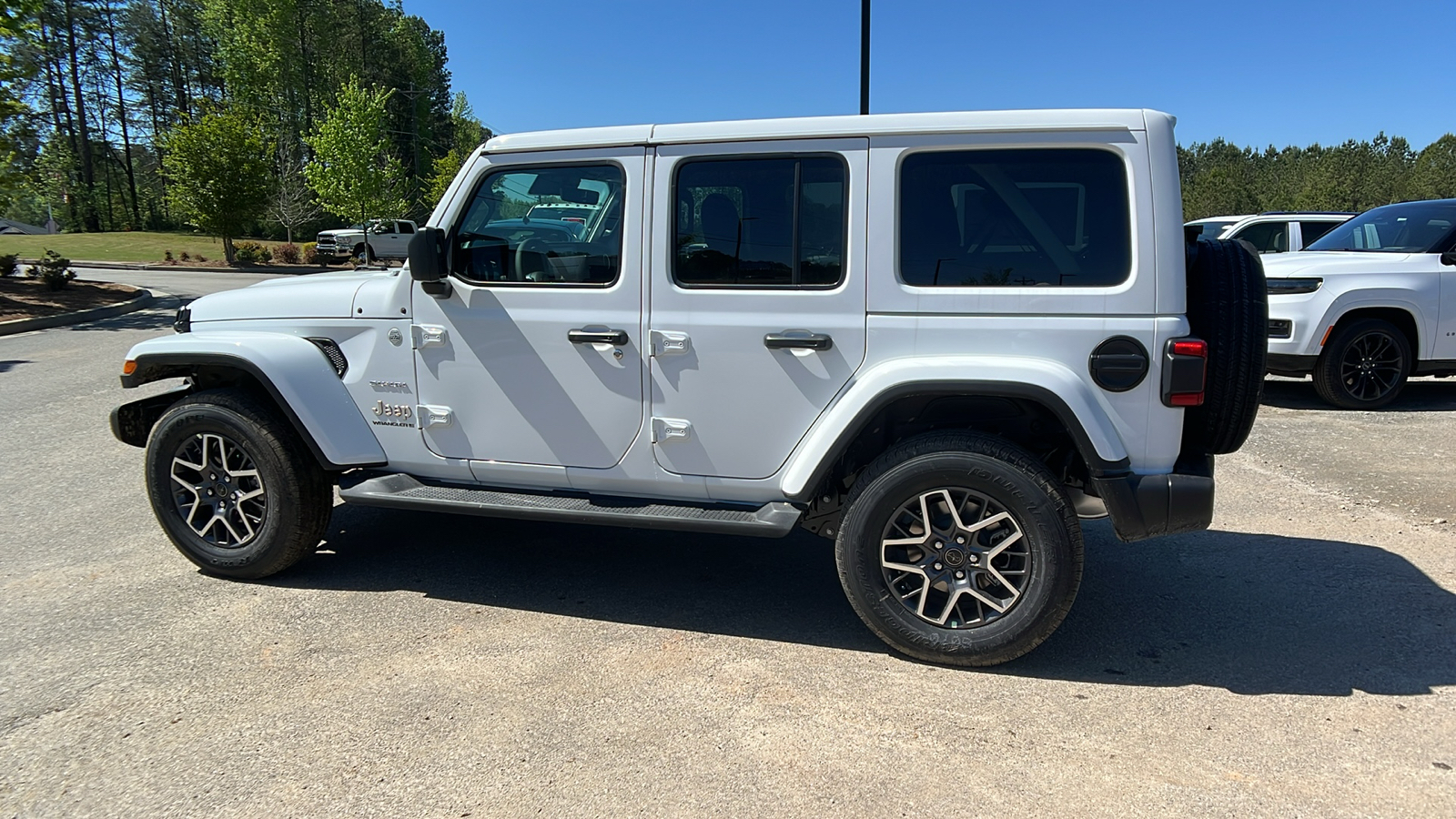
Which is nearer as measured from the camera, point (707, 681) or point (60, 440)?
point (707, 681)

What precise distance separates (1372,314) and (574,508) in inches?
310

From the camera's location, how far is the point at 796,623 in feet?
13.0

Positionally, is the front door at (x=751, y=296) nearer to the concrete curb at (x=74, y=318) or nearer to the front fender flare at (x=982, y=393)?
the front fender flare at (x=982, y=393)

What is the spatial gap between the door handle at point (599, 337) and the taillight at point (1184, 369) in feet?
6.80

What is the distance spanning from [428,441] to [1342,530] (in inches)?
196

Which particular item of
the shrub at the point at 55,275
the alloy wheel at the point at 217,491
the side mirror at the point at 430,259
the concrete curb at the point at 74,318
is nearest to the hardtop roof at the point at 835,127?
the side mirror at the point at 430,259

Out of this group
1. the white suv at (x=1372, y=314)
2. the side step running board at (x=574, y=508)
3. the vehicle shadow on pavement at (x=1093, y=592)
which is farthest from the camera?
the white suv at (x=1372, y=314)

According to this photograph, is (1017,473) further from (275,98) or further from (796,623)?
(275,98)

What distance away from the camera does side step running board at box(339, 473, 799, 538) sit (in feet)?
11.9

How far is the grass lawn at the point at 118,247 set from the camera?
33.9m

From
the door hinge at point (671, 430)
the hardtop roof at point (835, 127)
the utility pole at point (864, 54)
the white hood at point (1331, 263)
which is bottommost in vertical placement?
the door hinge at point (671, 430)

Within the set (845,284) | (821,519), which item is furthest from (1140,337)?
(821,519)

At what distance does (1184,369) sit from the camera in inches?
126

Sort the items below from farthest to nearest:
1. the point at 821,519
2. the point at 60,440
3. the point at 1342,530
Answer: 1. the point at 60,440
2. the point at 1342,530
3. the point at 821,519
